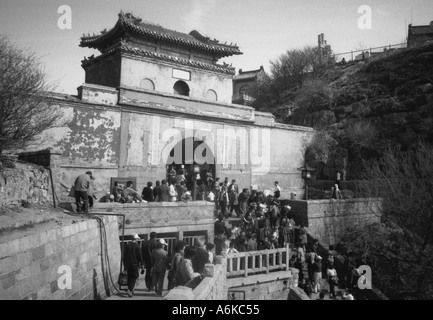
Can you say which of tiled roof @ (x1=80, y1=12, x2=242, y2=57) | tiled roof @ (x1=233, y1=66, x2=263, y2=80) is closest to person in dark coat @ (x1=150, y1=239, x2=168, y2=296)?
tiled roof @ (x1=80, y1=12, x2=242, y2=57)

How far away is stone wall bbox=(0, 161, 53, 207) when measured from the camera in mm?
8047

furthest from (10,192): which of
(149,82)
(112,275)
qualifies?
(149,82)

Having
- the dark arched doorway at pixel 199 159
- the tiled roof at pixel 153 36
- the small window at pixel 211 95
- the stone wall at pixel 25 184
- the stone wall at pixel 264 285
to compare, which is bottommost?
the stone wall at pixel 264 285

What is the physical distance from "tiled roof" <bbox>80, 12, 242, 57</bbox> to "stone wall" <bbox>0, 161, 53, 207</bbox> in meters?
13.1

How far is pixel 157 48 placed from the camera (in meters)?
21.3

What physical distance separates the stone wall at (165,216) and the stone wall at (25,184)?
182 cm

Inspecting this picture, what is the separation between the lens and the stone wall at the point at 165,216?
1195cm

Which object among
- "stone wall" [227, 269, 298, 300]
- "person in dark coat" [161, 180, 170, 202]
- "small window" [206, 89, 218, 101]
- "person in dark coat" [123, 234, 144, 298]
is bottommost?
"stone wall" [227, 269, 298, 300]

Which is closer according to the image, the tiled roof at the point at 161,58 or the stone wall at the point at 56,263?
the stone wall at the point at 56,263

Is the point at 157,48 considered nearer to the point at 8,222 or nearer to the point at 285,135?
the point at 285,135

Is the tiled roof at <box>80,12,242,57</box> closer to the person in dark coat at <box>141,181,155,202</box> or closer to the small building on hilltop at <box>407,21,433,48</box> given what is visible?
the person in dark coat at <box>141,181,155,202</box>

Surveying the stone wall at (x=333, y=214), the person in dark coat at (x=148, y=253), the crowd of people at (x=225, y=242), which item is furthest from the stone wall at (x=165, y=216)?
the stone wall at (x=333, y=214)

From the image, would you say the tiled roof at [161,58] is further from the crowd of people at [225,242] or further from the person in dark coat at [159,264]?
the person in dark coat at [159,264]
